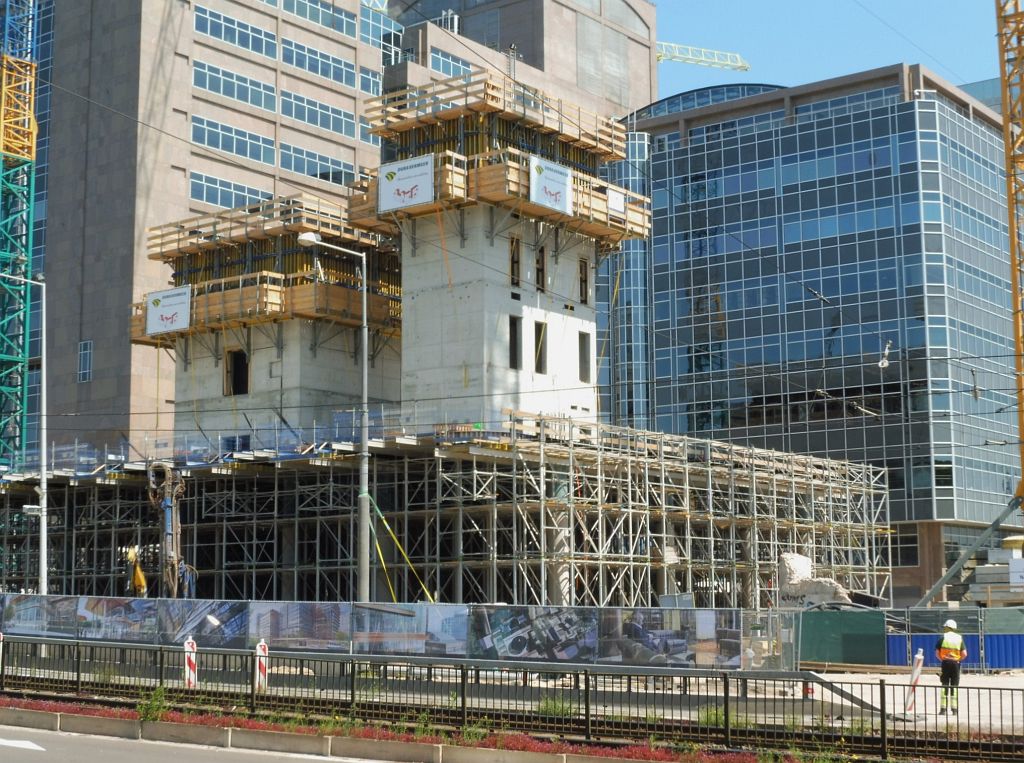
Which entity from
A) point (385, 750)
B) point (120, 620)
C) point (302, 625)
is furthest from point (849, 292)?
point (385, 750)

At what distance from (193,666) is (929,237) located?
6138 centimetres

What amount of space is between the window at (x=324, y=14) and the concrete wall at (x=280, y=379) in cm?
3525

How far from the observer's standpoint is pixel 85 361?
78.7 metres

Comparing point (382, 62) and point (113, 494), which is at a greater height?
point (382, 62)

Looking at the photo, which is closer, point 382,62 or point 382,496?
point 382,496

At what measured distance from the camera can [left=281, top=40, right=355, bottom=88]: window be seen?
8869 cm

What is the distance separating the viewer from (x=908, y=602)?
253 ft

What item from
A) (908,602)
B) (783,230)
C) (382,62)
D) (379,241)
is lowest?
(908,602)

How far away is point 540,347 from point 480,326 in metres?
3.44

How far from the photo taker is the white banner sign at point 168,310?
60.5 metres

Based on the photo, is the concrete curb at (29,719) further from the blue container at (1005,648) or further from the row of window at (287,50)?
the row of window at (287,50)

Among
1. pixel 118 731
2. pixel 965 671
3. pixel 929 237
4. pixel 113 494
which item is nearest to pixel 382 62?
pixel 929 237

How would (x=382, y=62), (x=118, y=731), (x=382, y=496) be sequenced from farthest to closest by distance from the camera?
(x=382, y=62) → (x=382, y=496) → (x=118, y=731)

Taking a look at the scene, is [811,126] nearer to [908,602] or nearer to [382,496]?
[908,602]
